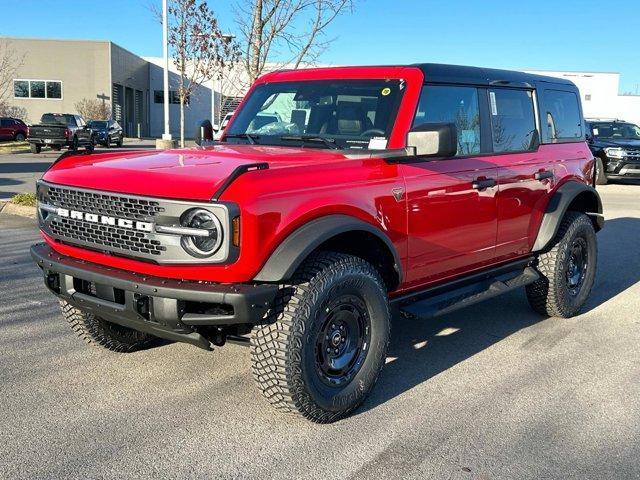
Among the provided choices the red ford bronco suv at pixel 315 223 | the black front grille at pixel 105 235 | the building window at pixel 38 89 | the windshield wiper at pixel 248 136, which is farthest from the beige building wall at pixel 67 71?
the black front grille at pixel 105 235

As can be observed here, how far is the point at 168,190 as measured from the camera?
3.16 meters

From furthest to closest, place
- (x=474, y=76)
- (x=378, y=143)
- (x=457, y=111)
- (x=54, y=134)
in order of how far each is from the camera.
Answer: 1. (x=54, y=134)
2. (x=474, y=76)
3. (x=457, y=111)
4. (x=378, y=143)

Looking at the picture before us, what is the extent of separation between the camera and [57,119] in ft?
93.9

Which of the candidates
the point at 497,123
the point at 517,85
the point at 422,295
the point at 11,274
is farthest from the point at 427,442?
the point at 11,274

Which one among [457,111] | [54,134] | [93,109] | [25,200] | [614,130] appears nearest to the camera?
[457,111]

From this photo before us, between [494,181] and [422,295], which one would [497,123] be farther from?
[422,295]

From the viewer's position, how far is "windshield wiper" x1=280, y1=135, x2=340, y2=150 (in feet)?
13.9

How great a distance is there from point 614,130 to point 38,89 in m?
40.3

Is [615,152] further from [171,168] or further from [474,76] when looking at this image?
[171,168]

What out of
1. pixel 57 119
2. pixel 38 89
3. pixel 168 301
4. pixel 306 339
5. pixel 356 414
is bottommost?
pixel 356 414

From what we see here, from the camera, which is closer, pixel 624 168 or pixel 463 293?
pixel 463 293

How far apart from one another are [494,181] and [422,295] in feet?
3.39

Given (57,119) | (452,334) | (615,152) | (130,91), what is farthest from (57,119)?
(452,334)

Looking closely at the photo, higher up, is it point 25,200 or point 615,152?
point 615,152
